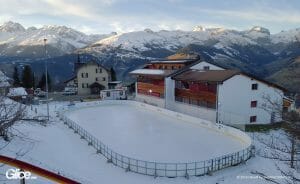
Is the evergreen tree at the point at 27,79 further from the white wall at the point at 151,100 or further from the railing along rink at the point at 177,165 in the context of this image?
the railing along rink at the point at 177,165

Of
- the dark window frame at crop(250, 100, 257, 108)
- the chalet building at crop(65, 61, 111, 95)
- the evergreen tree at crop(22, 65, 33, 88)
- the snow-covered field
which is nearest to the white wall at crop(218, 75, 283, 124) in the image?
the dark window frame at crop(250, 100, 257, 108)

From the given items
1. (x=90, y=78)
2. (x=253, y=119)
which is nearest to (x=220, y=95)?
(x=253, y=119)

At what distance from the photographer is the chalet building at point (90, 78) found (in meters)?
63.2

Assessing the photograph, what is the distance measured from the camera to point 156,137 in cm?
2650

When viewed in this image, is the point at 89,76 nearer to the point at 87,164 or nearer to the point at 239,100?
the point at 239,100

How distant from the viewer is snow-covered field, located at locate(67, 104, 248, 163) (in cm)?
2156

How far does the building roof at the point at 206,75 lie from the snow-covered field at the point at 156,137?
5.32 meters

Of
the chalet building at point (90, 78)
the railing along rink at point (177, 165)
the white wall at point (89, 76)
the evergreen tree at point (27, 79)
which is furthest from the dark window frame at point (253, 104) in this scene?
the evergreen tree at point (27, 79)

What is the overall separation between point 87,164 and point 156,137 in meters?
8.10

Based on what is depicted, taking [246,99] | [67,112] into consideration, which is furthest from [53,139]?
[246,99]

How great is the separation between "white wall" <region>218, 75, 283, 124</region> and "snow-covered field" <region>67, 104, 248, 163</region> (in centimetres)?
388

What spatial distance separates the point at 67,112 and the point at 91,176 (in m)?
25.4

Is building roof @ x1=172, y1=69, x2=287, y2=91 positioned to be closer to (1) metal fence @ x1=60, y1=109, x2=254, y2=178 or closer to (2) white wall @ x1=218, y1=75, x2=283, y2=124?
(2) white wall @ x1=218, y1=75, x2=283, y2=124

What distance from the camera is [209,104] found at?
33156 millimetres
